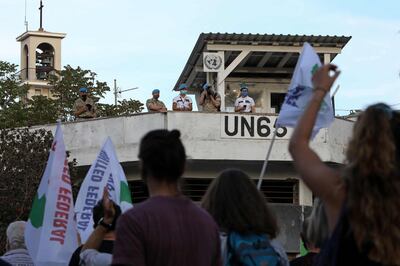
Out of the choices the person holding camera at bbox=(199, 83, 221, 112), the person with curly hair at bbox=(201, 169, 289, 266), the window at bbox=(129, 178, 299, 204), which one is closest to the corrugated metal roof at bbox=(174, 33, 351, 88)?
the person holding camera at bbox=(199, 83, 221, 112)

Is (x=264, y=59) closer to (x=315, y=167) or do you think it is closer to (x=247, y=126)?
(x=247, y=126)

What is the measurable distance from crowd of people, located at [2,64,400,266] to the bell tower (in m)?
76.3

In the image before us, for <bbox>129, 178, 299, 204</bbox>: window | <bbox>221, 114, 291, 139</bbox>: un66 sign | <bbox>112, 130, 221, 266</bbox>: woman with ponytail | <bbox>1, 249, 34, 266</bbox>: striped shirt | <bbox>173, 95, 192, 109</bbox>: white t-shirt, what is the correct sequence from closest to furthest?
<bbox>112, 130, 221, 266</bbox>: woman with ponytail < <bbox>1, 249, 34, 266</bbox>: striped shirt < <bbox>173, 95, 192, 109</bbox>: white t-shirt < <bbox>221, 114, 291, 139</bbox>: un66 sign < <bbox>129, 178, 299, 204</bbox>: window

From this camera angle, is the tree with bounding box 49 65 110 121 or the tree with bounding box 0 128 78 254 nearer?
the tree with bounding box 0 128 78 254

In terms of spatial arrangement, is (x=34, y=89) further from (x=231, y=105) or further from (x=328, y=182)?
(x=328, y=182)

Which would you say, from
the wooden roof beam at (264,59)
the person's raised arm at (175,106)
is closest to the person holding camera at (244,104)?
the person's raised arm at (175,106)

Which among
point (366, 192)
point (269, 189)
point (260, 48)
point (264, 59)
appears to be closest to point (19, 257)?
point (366, 192)

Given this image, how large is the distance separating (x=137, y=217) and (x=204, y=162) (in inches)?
999

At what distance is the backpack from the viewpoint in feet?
19.4

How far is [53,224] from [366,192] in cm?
431

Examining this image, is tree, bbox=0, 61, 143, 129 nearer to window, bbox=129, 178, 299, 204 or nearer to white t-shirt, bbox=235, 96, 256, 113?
window, bbox=129, 178, 299, 204

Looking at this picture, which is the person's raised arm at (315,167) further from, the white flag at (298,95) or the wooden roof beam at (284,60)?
the wooden roof beam at (284,60)

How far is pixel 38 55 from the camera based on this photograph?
8538cm

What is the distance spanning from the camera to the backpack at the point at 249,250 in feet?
19.4
